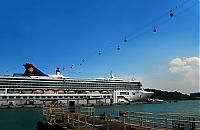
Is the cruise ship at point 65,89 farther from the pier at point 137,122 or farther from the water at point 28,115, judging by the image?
the pier at point 137,122

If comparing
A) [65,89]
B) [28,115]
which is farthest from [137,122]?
[65,89]

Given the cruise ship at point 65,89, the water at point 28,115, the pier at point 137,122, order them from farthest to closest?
the cruise ship at point 65,89 < the water at point 28,115 < the pier at point 137,122

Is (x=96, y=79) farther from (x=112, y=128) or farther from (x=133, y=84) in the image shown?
(x=112, y=128)

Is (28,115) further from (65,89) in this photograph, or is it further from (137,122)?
(65,89)

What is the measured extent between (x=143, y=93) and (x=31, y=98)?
155 feet

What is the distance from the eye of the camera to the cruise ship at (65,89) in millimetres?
110688

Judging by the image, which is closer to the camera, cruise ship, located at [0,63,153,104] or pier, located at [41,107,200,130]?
pier, located at [41,107,200,130]


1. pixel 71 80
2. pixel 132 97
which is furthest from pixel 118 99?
pixel 71 80

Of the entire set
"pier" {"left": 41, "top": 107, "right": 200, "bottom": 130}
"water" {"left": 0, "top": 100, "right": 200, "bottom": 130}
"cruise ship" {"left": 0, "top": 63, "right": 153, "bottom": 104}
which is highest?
"cruise ship" {"left": 0, "top": 63, "right": 153, "bottom": 104}

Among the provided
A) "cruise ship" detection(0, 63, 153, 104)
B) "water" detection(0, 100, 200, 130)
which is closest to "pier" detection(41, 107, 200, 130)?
"water" detection(0, 100, 200, 130)

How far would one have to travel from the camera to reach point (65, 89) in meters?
118

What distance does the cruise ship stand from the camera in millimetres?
110688

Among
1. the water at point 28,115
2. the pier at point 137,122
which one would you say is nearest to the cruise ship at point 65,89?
the water at point 28,115

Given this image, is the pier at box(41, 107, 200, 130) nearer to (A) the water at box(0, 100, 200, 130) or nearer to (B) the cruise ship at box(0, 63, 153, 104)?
(A) the water at box(0, 100, 200, 130)
